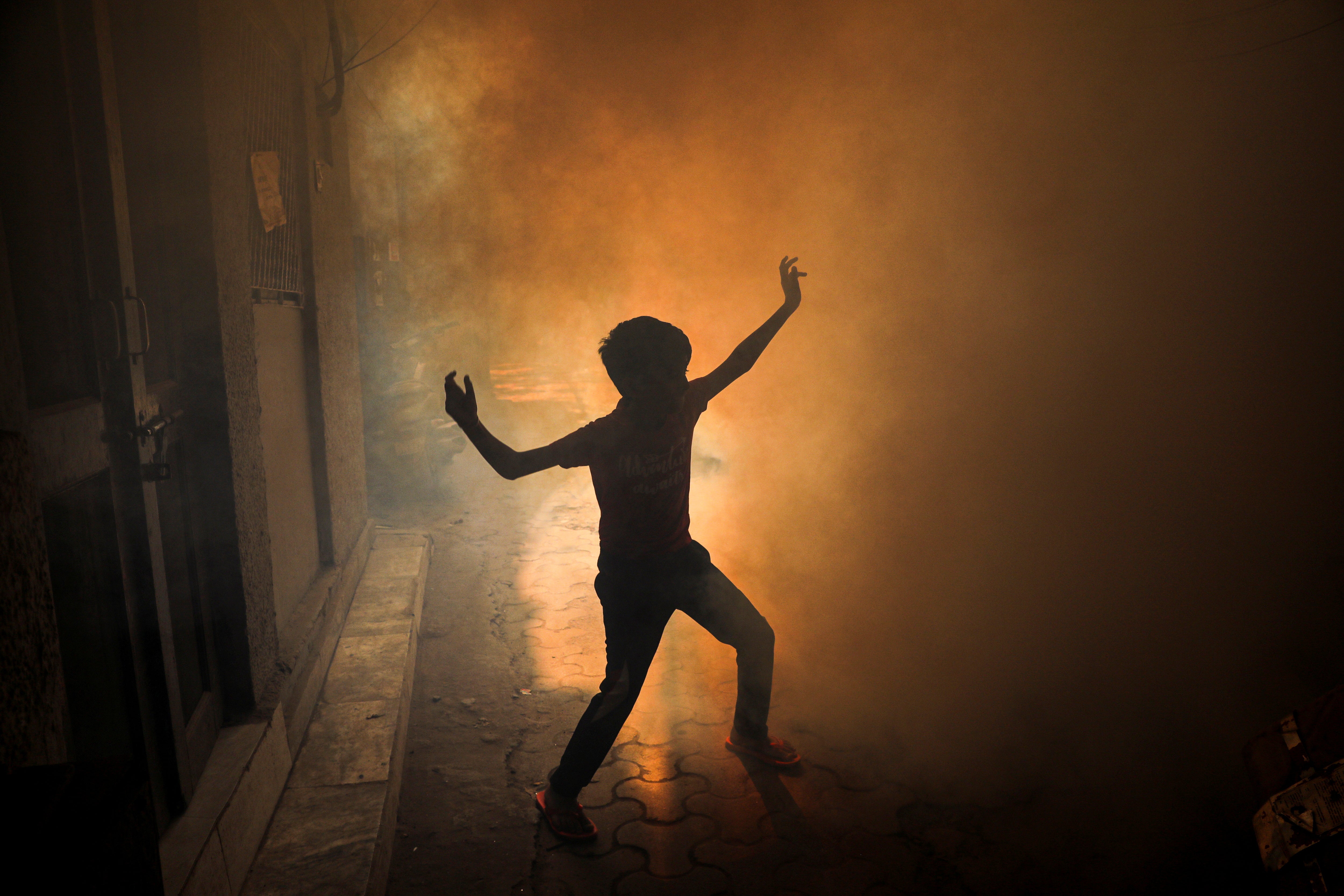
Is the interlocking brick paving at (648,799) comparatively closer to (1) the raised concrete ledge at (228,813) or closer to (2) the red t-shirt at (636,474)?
(1) the raised concrete ledge at (228,813)

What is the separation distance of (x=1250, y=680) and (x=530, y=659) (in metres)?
3.54

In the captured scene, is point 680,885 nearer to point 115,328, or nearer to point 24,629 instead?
point 24,629

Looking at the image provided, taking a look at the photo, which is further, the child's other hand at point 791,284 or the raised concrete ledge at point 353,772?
the child's other hand at point 791,284

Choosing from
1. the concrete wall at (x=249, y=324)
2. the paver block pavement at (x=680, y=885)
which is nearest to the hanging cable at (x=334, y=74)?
the concrete wall at (x=249, y=324)

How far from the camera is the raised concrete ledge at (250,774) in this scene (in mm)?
2049

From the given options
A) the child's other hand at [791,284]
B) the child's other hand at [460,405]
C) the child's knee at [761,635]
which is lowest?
the child's knee at [761,635]

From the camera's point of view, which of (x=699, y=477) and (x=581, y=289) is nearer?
(x=699, y=477)

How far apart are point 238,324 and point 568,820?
85.9 inches

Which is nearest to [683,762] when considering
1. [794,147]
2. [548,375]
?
[794,147]

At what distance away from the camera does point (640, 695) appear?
3.97m

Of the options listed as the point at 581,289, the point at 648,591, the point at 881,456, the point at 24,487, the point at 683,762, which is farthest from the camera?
the point at 581,289

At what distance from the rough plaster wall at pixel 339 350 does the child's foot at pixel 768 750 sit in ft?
8.36

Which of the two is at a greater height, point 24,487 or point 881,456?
point 24,487

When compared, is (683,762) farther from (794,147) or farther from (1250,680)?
(794,147)
